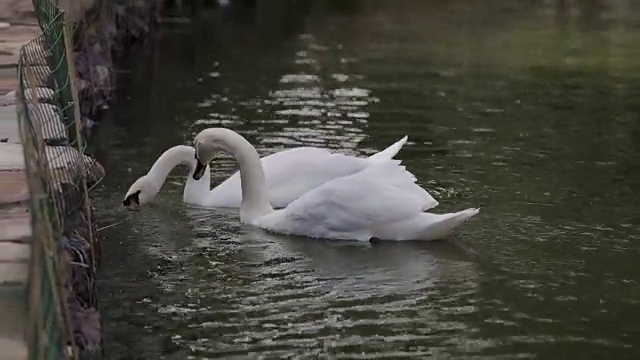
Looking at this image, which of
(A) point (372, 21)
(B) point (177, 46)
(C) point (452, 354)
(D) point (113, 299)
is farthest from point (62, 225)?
(A) point (372, 21)

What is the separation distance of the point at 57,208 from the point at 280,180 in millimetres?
4217

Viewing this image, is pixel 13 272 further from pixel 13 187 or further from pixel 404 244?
pixel 404 244

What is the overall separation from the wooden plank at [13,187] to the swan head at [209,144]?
9.63 feet

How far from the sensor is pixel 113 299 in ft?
25.7

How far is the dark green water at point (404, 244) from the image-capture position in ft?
23.8

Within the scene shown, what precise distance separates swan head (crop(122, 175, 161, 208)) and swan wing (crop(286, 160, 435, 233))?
4.83 feet

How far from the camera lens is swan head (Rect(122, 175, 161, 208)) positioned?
1024 centimetres

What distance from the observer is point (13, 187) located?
693 cm

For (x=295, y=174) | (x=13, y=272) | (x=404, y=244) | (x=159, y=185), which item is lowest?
(x=404, y=244)

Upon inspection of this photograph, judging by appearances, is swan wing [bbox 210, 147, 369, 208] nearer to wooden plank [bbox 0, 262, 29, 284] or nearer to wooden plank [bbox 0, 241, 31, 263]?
wooden plank [bbox 0, 241, 31, 263]

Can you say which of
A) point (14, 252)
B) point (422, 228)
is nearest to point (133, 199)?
point (422, 228)

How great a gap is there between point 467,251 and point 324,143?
381cm

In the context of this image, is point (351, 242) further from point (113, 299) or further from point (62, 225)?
point (62, 225)

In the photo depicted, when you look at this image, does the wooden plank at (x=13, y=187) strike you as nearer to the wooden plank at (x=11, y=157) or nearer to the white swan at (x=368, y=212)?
the wooden plank at (x=11, y=157)
